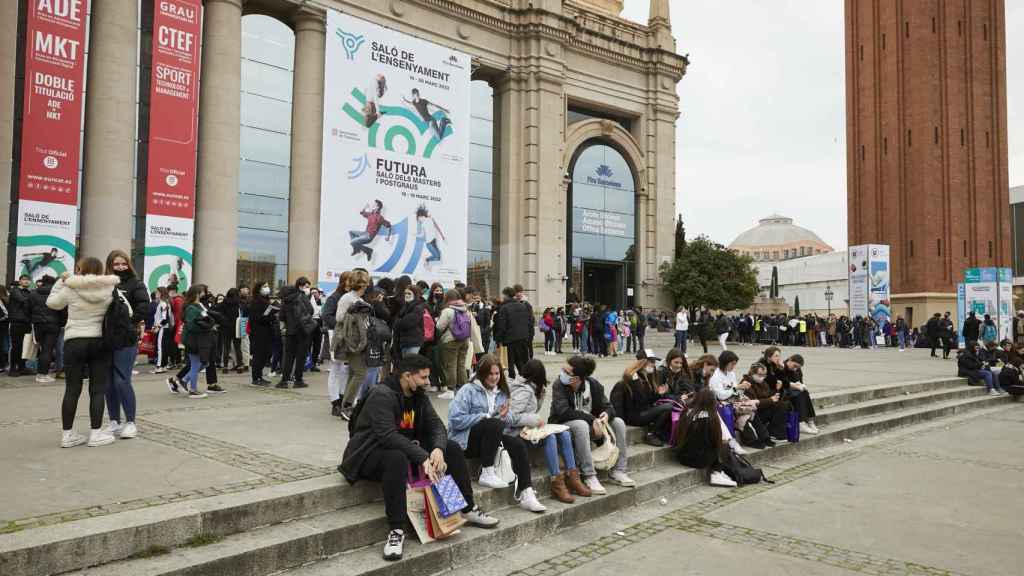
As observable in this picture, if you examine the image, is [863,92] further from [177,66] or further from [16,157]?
[16,157]

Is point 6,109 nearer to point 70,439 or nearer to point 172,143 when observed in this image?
point 172,143

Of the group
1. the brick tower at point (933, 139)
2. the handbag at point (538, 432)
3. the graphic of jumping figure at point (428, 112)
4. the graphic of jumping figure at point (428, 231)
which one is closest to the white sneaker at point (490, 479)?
the handbag at point (538, 432)

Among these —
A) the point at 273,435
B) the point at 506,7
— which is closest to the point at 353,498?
the point at 273,435

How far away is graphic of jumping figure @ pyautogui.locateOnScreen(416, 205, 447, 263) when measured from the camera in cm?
2411

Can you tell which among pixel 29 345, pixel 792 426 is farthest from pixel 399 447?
pixel 29 345

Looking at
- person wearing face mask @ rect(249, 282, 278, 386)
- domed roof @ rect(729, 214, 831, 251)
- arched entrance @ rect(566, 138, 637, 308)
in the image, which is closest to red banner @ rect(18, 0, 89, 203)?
person wearing face mask @ rect(249, 282, 278, 386)

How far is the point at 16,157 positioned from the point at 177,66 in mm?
5110

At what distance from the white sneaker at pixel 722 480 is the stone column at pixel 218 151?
17.3 meters

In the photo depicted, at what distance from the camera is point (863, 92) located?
4947 cm

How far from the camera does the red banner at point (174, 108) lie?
18547 millimetres

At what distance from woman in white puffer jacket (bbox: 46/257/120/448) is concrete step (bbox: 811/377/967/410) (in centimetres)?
1003

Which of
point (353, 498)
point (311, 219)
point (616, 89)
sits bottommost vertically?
point (353, 498)

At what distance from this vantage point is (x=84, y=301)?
233 inches

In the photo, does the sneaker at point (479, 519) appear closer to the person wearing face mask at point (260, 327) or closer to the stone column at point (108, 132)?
the person wearing face mask at point (260, 327)
